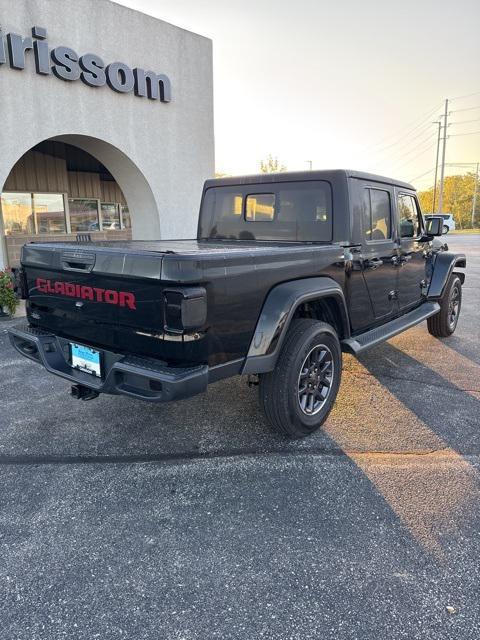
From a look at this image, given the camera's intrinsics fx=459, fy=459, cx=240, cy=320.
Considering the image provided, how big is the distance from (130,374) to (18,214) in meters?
10.6

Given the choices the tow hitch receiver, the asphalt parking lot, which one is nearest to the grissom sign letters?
the asphalt parking lot

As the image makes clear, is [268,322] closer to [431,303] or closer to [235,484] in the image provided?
[235,484]

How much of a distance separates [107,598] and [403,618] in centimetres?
128

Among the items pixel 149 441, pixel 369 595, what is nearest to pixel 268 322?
pixel 149 441

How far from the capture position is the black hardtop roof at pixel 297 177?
3887 millimetres

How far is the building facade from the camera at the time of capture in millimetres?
7164

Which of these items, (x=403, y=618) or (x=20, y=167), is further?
(x=20, y=167)

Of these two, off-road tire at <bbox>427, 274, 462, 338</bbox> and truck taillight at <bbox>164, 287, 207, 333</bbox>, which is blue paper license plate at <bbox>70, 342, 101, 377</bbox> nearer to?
truck taillight at <bbox>164, 287, 207, 333</bbox>

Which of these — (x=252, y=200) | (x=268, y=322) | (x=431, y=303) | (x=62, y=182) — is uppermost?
(x=62, y=182)

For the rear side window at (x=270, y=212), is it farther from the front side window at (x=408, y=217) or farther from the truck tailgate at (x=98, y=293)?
the truck tailgate at (x=98, y=293)

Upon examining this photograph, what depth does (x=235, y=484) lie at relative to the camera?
2.92 metres

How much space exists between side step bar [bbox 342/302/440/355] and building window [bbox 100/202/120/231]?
36.3 feet

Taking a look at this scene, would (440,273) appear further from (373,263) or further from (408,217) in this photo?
(373,263)

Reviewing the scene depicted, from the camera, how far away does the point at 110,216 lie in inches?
570
